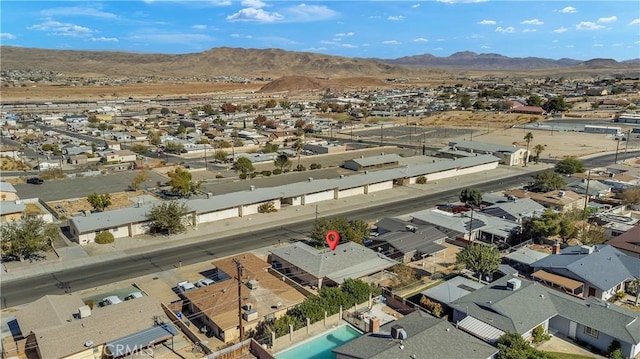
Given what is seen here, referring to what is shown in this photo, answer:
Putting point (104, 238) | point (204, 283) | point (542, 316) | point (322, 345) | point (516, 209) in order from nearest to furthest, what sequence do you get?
point (322, 345) < point (542, 316) < point (204, 283) < point (104, 238) < point (516, 209)

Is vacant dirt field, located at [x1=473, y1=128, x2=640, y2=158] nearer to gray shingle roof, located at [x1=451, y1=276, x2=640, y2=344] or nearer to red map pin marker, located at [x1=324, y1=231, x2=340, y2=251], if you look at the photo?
red map pin marker, located at [x1=324, y1=231, x2=340, y2=251]

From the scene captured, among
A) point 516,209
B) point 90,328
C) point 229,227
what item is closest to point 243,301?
point 90,328

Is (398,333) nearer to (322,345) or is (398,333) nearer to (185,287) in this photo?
(322,345)

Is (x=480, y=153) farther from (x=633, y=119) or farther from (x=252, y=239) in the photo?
(x=633, y=119)

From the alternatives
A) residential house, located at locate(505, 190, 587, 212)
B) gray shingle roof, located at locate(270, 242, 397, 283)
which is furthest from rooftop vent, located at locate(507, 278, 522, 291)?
residential house, located at locate(505, 190, 587, 212)

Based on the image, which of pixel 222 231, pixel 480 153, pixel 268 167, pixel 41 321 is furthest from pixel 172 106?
pixel 41 321

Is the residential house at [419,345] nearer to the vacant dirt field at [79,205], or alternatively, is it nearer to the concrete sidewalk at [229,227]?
the concrete sidewalk at [229,227]
